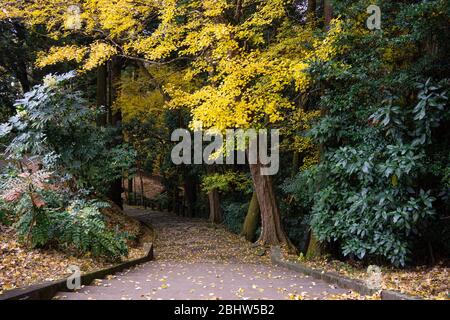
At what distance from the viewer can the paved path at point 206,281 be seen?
5.24 metres

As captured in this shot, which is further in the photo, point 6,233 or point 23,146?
point 23,146

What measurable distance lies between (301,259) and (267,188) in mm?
3390

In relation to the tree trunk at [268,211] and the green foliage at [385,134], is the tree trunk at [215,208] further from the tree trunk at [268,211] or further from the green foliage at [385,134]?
the green foliage at [385,134]

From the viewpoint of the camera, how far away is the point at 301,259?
926cm

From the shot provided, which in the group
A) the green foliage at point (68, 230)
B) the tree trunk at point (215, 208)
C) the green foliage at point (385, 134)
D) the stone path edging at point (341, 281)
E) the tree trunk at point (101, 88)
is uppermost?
the tree trunk at point (101, 88)

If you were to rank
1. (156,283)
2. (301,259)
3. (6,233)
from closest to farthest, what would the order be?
(156,283)
(6,233)
(301,259)

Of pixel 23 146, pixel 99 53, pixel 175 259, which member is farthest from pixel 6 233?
pixel 99 53

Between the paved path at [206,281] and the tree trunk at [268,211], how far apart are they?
0.73 meters

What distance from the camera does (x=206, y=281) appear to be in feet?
22.3

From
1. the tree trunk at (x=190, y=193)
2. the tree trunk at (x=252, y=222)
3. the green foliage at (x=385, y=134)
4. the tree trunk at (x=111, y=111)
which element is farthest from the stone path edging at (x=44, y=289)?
the tree trunk at (x=190, y=193)

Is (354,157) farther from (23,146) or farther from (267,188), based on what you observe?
(23,146)

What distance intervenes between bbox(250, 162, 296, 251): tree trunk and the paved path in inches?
28.9

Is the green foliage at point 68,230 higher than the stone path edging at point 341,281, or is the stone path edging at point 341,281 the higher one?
the green foliage at point 68,230
